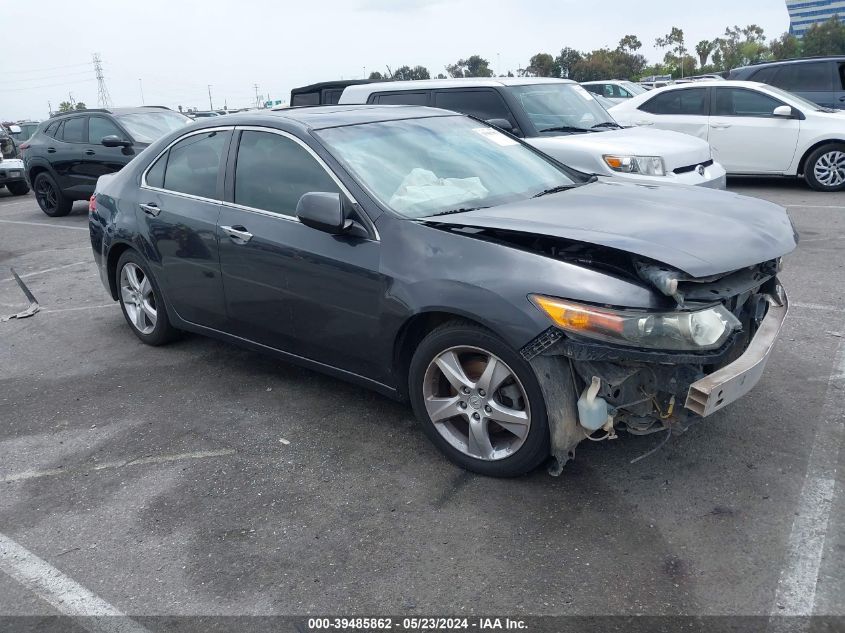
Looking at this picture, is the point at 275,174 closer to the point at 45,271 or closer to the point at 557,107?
the point at 557,107

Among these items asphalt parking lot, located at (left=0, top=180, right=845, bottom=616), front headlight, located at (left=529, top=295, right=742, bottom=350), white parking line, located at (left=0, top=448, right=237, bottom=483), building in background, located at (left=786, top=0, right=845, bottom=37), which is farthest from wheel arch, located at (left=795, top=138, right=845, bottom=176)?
building in background, located at (left=786, top=0, right=845, bottom=37)

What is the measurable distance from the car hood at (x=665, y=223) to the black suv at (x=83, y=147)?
9.23m

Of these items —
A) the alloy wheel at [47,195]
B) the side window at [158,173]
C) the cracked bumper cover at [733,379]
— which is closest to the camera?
the cracked bumper cover at [733,379]

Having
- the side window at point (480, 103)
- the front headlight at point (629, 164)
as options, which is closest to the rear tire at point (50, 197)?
the side window at point (480, 103)

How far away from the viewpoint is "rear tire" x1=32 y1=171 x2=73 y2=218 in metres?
13.0

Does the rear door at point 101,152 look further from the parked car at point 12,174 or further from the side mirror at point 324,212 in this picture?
the side mirror at point 324,212

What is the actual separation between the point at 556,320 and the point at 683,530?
1.00 m

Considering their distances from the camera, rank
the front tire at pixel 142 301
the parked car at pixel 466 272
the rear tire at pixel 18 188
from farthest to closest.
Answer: the rear tire at pixel 18 188 → the front tire at pixel 142 301 → the parked car at pixel 466 272

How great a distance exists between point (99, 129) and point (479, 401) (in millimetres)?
10748

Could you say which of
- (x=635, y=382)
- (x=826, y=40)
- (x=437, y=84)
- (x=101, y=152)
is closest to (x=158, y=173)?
(x=635, y=382)

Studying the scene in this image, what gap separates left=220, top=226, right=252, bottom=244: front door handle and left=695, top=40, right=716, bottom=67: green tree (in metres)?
86.2

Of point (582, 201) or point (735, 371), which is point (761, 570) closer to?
point (735, 371)

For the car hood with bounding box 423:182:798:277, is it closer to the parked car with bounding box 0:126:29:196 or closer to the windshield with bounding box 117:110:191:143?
the windshield with bounding box 117:110:191:143

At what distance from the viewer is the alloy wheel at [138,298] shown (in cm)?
566
